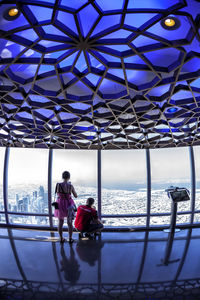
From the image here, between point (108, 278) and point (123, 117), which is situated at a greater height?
point (123, 117)

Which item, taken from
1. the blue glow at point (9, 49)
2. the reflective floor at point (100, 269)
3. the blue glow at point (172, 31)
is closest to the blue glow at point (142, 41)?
the blue glow at point (172, 31)

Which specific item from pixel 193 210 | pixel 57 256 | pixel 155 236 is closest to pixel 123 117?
pixel 155 236

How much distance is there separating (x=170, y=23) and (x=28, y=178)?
12688mm

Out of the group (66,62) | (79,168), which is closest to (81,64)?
(66,62)

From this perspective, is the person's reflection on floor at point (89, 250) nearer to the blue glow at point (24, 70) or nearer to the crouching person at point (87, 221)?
the crouching person at point (87, 221)

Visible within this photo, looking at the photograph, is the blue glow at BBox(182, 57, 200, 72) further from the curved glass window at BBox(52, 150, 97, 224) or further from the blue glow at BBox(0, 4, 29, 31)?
the curved glass window at BBox(52, 150, 97, 224)

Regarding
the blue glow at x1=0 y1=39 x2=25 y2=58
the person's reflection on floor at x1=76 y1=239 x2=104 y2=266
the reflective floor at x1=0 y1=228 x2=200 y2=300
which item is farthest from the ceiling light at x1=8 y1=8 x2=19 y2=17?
the person's reflection on floor at x1=76 y1=239 x2=104 y2=266

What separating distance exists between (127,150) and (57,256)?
383 inches

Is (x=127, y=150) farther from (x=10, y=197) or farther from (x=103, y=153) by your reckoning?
(x=10, y=197)

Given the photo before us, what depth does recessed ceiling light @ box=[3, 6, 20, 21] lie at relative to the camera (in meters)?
4.02

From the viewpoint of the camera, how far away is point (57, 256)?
21.1 ft

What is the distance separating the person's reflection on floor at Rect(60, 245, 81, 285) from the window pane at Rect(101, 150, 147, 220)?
758cm

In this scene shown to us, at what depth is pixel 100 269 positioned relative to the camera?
543 centimetres

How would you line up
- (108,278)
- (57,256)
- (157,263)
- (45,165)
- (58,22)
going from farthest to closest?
(45,165) → (57,256) → (157,263) → (108,278) → (58,22)
